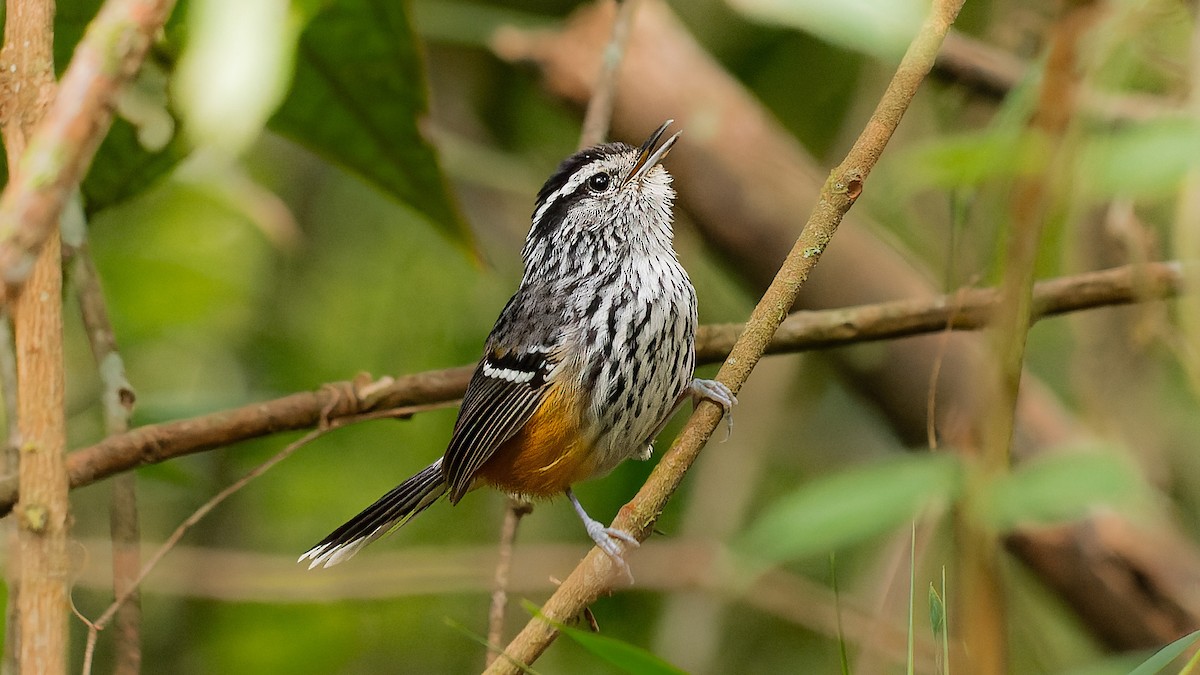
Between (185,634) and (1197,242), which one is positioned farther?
(185,634)

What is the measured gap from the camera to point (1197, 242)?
2.26m

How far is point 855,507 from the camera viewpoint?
5.12 feet

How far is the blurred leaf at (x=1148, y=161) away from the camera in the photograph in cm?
153

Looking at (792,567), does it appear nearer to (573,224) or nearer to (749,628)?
(749,628)

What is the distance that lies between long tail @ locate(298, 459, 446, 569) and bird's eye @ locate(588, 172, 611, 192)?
894 mm

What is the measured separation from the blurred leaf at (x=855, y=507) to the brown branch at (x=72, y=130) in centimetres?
95

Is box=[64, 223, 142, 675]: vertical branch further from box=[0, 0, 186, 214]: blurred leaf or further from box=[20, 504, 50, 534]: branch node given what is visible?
box=[20, 504, 50, 534]: branch node

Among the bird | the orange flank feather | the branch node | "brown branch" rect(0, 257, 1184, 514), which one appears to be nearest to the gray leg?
the bird

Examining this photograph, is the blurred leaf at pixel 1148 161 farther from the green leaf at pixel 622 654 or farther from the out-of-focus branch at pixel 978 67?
the out-of-focus branch at pixel 978 67

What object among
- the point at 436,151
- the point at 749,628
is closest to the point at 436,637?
the point at 749,628

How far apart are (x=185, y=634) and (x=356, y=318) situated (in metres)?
1.39

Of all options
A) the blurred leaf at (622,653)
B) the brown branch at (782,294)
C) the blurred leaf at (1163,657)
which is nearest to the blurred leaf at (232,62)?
the blurred leaf at (622,653)

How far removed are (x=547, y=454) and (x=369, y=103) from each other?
3.23 ft

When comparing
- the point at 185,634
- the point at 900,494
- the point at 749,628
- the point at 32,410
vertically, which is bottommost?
the point at 185,634
